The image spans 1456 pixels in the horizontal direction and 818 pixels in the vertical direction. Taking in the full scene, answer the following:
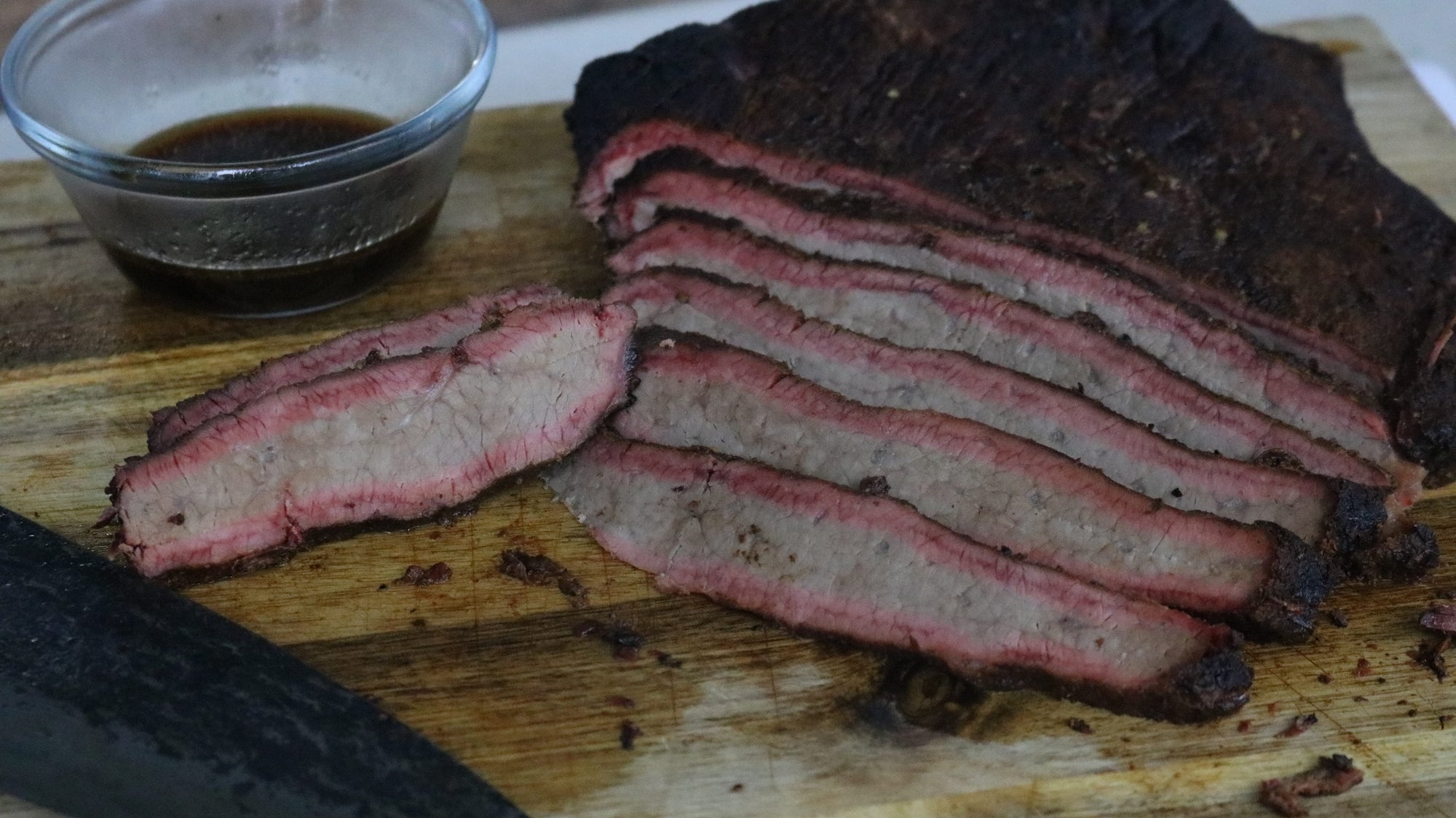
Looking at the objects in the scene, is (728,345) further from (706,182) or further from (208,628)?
(208,628)

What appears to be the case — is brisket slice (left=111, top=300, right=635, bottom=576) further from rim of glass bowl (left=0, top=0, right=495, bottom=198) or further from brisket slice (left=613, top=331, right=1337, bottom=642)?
rim of glass bowl (left=0, top=0, right=495, bottom=198)

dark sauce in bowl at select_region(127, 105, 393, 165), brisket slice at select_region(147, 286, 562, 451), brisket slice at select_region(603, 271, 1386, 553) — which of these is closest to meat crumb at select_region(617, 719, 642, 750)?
brisket slice at select_region(603, 271, 1386, 553)

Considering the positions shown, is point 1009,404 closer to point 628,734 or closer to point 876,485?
point 876,485

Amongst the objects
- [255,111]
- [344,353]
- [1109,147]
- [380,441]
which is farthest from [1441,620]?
[255,111]

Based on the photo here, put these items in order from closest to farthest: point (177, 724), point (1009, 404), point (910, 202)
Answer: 1. point (177, 724)
2. point (1009, 404)
3. point (910, 202)

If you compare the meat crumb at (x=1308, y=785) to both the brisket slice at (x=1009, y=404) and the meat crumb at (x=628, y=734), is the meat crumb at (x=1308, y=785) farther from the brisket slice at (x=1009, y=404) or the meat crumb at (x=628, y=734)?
the meat crumb at (x=628, y=734)

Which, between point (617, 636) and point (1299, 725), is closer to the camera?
point (1299, 725)
